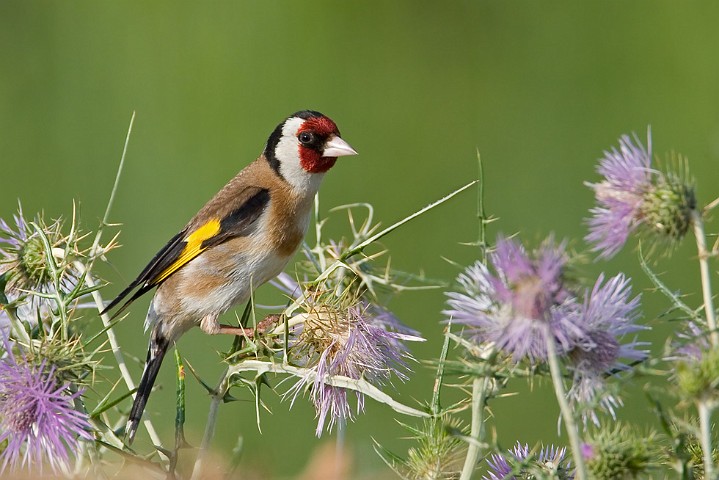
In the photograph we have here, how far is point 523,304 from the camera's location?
153 cm

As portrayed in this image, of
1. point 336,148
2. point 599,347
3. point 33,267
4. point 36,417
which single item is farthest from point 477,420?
point 336,148

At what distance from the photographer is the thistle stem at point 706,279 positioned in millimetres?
1560

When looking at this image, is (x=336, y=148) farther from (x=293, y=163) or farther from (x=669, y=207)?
(x=669, y=207)

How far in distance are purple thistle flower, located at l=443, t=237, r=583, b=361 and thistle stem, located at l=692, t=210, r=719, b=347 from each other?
0.59ft

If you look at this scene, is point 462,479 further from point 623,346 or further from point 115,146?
point 115,146

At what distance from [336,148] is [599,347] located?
1874 millimetres

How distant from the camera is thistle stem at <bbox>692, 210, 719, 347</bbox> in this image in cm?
156

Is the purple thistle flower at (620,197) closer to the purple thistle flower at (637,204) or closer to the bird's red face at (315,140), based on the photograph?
the purple thistle flower at (637,204)

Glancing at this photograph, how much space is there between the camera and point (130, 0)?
24.7 feet

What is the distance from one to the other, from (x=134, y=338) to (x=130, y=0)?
9.44 ft

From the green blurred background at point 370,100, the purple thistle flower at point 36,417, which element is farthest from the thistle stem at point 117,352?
the green blurred background at point 370,100

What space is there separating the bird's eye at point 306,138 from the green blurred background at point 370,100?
2.20 meters

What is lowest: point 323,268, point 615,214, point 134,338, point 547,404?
point 547,404

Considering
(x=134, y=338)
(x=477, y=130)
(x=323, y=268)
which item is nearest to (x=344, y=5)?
(x=477, y=130)
